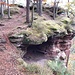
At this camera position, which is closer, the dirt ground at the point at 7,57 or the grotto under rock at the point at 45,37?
the dirt ground at the point at 7,57

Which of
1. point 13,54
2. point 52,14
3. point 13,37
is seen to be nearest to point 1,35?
point 13,37

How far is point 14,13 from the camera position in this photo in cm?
1925

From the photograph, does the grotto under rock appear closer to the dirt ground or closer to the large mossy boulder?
the large mossy boulder

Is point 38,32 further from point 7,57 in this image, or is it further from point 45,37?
point 7,57

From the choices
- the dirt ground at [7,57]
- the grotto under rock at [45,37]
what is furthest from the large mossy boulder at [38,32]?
A: the dirt ground at [7,57]

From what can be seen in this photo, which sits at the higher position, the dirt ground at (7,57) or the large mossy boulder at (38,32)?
the large mossy boulder at (38,32)

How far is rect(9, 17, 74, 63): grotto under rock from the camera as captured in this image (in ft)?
37.4

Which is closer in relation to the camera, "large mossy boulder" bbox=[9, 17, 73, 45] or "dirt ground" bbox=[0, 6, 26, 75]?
"dirt ground" bbox=[0, 6, 26, 75]

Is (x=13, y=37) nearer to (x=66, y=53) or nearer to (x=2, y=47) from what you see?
(x=2, y=47)

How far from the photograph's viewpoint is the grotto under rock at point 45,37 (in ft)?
37.4

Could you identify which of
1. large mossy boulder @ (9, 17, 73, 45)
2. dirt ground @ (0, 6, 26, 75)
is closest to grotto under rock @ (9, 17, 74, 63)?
large mossy boulder @ (9, 17, 73, 45)

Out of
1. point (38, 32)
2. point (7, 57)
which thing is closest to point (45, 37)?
point (38, 32)

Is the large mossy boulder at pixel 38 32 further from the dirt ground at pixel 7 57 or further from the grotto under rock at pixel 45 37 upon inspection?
the dirt ground at pixel 7 57

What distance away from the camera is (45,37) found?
12250 mm
